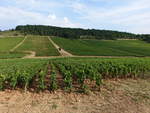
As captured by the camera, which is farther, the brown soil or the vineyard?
the vineyard

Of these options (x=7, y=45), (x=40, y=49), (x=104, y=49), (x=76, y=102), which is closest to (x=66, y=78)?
(x=76, y=102)

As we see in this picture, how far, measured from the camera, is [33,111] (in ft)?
27.0

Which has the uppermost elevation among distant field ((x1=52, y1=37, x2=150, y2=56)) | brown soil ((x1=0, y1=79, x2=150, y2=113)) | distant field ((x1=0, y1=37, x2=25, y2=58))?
brown soil ((x1=0, y1=79, x2=150, y2=113))

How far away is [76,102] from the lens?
9586mm

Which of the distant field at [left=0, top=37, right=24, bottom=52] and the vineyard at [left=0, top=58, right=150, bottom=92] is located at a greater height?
the vineyard at [left=0, top=58, right=150, bottom=92]

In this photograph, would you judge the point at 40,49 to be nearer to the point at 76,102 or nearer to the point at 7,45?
the point at 7,45

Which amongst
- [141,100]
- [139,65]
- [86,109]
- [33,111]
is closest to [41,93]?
[33,111]

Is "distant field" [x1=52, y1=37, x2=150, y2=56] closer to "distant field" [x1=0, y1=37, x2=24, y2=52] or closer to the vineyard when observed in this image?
"distant field" [x1=0, y1=37, x2=24, y2=52]

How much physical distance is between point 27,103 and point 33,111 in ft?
4.05

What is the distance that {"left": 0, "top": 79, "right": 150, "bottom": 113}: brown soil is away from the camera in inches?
333

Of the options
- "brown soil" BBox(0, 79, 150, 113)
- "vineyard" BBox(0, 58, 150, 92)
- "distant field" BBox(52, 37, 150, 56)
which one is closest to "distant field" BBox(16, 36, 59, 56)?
"distant field" BBox(52, 37, 150, 56)

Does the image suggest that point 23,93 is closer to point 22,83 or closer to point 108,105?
point 22,83

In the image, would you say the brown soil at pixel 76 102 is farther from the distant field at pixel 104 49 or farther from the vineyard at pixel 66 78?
the distant field at pixel 104 49

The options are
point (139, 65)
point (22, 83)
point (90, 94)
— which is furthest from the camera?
point (139, 65)
